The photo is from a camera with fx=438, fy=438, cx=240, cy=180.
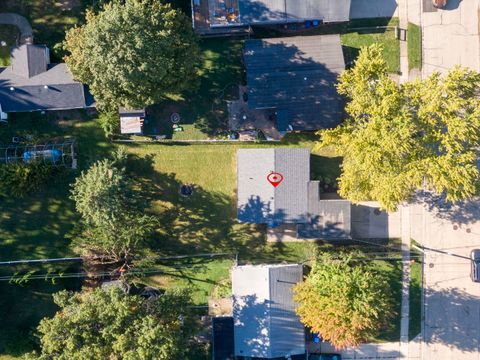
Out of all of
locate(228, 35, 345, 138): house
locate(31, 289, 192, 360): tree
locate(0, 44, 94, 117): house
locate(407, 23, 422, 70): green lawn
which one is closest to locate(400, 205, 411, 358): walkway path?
locate(228, 35, 345, 138): house

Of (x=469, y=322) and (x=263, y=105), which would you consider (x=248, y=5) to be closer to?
(x=263, y=105)

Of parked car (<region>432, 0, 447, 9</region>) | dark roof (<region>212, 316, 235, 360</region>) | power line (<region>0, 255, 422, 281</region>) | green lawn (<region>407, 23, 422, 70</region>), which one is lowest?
dark roof (<region>212, 316, 235, 360</region>)

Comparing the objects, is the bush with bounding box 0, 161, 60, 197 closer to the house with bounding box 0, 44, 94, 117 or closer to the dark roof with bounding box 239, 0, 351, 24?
the house with bounding box 0, 44, 94, 117

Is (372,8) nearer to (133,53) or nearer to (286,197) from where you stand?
(286,197)

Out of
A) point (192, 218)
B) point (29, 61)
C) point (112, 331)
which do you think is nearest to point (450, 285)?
point (192, 218)

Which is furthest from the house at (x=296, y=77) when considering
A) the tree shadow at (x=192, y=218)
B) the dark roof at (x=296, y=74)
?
the tree shadow at (x=192, y=218)

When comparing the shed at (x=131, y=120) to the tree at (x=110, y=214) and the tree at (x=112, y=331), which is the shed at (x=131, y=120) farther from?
the tree at (x=112, y=331)

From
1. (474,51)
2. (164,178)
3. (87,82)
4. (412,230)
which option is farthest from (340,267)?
(87,82)
